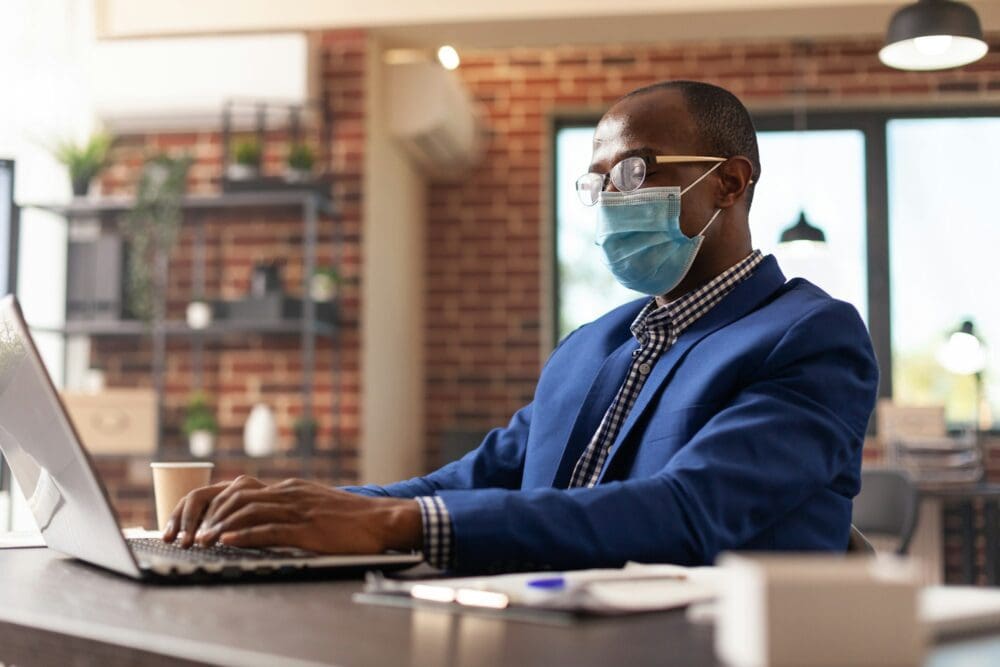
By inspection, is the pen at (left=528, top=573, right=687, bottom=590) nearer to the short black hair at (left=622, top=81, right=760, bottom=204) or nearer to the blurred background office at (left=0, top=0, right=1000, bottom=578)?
the short black hair at (left=622, top=81, right=760, bottom=204)

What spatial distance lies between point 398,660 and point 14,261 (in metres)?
2.62

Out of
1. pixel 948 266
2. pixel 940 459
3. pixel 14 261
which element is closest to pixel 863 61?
pixel 948 266

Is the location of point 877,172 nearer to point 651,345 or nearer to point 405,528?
point 651,345

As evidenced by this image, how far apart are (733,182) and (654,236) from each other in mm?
141

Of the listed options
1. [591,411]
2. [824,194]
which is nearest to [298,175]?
[824,194]

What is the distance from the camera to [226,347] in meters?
4.94

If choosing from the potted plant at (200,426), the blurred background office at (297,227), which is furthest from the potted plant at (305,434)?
the potted plant at (200,426)

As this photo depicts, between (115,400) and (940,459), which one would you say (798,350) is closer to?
(115,400)

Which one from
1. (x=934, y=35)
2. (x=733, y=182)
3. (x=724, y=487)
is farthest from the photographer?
(x=934, y=35)

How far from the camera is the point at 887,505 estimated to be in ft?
14.7

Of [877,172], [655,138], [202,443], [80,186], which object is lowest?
[202,443]

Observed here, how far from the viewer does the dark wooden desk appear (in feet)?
2.35

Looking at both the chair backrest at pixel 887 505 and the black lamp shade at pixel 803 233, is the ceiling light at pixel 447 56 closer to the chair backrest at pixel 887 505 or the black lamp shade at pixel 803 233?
the black lamp shade at pixel 803 233

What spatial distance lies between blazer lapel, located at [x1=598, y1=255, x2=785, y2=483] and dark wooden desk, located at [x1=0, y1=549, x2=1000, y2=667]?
1.81 feet
